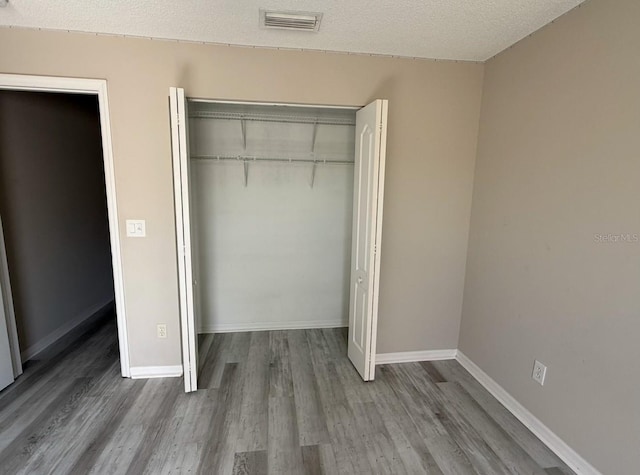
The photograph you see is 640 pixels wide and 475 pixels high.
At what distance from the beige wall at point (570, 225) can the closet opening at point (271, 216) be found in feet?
3.94

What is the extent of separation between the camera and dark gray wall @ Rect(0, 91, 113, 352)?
8.96 ft

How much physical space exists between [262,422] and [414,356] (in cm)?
149

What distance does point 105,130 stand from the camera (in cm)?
232

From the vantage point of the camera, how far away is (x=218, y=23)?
2055 millimetres

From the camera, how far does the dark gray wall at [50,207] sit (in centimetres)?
273

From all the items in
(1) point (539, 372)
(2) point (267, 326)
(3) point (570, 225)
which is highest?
(3) point (570, 225)

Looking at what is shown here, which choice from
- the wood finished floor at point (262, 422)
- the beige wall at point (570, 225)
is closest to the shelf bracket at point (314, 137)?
the beige wall at point (570, 225)

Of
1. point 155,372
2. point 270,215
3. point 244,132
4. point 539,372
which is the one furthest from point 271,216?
point 539,372

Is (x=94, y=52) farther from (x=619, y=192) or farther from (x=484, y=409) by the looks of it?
(x=484, y=409)

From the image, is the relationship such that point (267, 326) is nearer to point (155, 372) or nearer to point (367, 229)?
point (155, 372)

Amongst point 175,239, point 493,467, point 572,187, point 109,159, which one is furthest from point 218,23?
point 493,467

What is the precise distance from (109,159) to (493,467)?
3.19 metres

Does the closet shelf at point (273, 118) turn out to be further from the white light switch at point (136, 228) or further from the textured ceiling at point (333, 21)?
the white light switch at point (136, 228)

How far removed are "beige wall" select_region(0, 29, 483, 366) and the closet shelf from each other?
2.29ft
